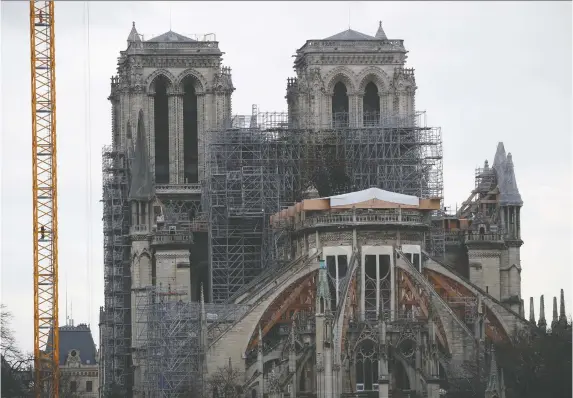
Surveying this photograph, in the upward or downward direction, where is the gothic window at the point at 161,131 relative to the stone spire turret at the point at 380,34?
downward

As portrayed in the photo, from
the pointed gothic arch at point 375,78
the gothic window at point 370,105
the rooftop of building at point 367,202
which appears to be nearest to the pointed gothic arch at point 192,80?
the pointed gothic arch at point 375,78

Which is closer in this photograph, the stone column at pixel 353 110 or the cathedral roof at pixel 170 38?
the stone column at pixel 353 110

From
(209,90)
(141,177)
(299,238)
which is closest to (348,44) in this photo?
(209,90)

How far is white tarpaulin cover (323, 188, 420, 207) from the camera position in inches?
6470

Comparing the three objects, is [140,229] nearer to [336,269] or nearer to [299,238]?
[299,238]

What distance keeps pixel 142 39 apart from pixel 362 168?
1935 centimetres

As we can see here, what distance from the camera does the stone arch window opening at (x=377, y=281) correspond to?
16125 centimetres

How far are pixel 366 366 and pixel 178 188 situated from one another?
32801 mm

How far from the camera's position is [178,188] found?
187m

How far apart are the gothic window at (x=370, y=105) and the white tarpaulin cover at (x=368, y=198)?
19.0 metres

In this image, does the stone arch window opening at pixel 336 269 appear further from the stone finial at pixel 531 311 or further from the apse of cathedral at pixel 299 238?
the stone finial at pixel 531 311

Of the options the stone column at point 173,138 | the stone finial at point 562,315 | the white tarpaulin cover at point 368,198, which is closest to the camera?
the stone finial at point 562,315

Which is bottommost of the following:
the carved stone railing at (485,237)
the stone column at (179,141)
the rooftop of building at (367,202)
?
the carved stone railing at (485,237)

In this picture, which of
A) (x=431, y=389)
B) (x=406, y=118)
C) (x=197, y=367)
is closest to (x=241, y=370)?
(x=197, y=367)
